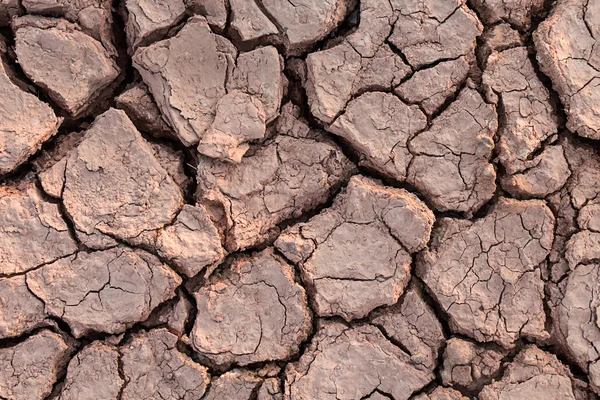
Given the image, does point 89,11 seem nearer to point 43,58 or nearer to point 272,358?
point 43,58

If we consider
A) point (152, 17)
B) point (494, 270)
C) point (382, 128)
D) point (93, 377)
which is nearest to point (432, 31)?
point (382, 128)

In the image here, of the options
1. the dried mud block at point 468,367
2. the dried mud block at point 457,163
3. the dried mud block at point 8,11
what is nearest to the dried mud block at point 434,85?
the dried mud block at point 457,163

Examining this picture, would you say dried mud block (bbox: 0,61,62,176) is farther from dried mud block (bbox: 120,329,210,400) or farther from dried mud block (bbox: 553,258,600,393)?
dried mud block (bbox: 553,258,600,393)

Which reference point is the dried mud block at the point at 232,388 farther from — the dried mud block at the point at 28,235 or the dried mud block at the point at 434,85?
the dried mud block at the point at 434,85

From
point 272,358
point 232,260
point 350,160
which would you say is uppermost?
point 350,160

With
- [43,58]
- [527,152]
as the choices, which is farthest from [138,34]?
[527,152]
